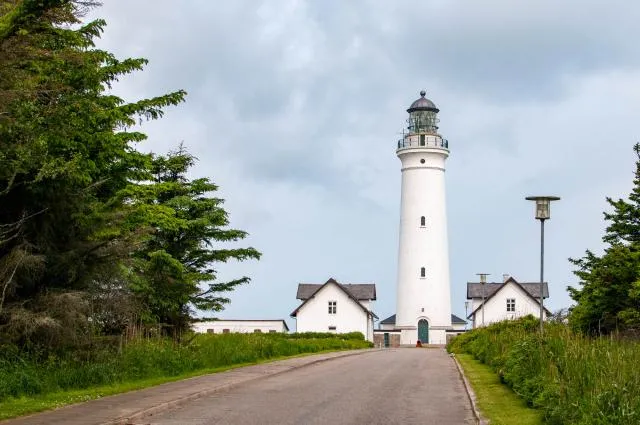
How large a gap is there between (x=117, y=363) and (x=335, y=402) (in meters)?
5.91

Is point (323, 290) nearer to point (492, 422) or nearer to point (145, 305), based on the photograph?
point (145, 305)

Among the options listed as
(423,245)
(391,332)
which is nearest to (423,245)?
(423,245)

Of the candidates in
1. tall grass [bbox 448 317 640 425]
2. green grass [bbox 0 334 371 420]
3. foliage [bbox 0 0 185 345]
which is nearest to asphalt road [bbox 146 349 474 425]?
tall grass [bbox 448 317 640 425]

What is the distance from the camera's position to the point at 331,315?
81.5 m

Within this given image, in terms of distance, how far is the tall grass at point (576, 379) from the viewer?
39.9 ft

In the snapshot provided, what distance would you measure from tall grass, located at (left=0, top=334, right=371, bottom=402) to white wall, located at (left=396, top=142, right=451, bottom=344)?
38.5 metres

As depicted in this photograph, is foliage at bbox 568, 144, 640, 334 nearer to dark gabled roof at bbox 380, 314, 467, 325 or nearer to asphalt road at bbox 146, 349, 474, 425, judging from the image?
asphalt road at bbox 146, 349, 474, 425

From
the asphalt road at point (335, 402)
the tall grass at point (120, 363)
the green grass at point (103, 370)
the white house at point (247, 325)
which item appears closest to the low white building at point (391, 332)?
the white house at point (247, 325)

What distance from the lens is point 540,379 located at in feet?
56.6

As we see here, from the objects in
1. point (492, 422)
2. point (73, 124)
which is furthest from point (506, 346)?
point (73, 124)

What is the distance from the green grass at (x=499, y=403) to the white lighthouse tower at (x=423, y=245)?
151 feet

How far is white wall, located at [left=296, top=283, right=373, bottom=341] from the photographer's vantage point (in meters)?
81.1

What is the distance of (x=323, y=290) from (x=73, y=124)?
6318 centimetres

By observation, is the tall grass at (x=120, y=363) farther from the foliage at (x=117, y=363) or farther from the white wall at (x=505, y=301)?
the white wall at (x=505, y=301)
